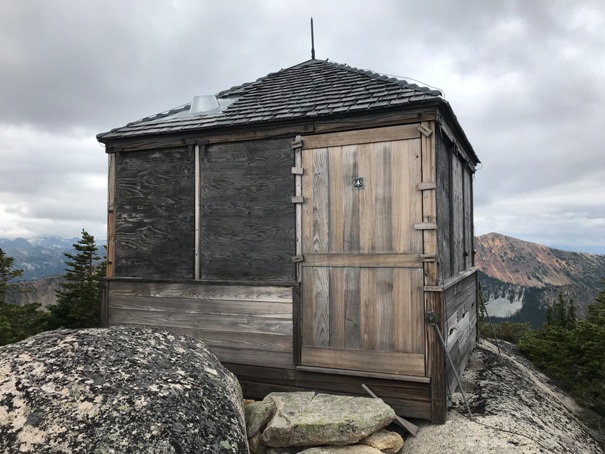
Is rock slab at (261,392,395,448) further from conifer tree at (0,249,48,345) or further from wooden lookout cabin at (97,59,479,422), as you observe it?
conifer tree at (0,249,48,345)

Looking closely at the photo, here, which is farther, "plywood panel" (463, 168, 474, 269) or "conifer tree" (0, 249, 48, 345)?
"conifer tree" (0, 249, 48, 345)

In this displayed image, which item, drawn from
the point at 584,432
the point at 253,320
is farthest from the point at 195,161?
the point at 584,432

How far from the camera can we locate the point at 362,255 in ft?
23.5

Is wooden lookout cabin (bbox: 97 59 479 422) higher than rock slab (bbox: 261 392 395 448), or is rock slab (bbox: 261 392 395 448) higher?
wooden lookout cabin (bbox: 97 59 479 422)

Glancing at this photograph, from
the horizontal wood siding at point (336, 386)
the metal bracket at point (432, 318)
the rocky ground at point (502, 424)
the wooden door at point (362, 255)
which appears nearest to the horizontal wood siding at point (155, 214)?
the horizontal wood siding at point (336, 386)

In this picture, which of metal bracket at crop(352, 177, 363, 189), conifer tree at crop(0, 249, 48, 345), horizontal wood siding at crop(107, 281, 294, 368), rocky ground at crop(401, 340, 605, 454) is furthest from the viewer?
conifer tree at crop(0, 249, 48, 345)

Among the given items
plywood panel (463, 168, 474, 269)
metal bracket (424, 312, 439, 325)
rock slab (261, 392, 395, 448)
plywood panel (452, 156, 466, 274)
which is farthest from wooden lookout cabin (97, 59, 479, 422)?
plywood panel (463, 168, 474, 269)

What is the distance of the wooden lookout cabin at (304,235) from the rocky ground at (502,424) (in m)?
0.43

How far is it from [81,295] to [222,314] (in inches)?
847

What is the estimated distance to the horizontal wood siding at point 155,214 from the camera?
8461 mm

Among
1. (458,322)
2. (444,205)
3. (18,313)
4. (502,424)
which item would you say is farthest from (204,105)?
(18,313)

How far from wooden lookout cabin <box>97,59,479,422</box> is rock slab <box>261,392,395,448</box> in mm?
926

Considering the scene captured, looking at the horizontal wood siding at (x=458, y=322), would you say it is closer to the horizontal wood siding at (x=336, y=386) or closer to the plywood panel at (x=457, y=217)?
the plywood panel at (x=457, y=217)

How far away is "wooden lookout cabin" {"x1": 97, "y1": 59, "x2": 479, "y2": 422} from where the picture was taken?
22.5ft
